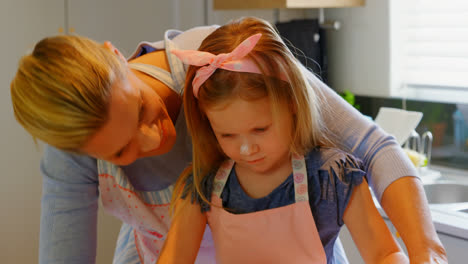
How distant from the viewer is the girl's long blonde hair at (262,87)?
1.00 m

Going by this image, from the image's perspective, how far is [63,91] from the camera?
2.90 feet

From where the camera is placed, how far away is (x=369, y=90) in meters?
2.46

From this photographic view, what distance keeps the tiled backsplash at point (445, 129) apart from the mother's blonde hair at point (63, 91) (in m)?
1.61

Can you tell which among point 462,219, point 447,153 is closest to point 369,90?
point 447,153

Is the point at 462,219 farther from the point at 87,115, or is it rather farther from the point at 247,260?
the point at 87,115

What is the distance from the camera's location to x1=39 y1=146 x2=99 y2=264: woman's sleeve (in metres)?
1.20

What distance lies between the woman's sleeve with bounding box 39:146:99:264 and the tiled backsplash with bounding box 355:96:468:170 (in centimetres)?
149

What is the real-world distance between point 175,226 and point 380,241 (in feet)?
1.28

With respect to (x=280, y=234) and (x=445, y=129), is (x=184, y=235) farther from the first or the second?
(x=445, y=129)

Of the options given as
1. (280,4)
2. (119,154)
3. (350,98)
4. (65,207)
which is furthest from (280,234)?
(350,98)

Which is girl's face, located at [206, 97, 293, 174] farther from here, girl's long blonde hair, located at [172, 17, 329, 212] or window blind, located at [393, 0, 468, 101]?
window blind, located at [393, 0, 468, 101]

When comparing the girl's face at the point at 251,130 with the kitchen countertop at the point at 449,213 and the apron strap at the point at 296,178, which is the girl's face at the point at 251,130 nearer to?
the apron strap at the point at 296,178

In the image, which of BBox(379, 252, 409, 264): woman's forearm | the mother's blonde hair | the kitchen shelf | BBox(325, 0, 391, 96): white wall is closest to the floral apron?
the mother's blonde hair

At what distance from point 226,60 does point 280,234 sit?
340mm
